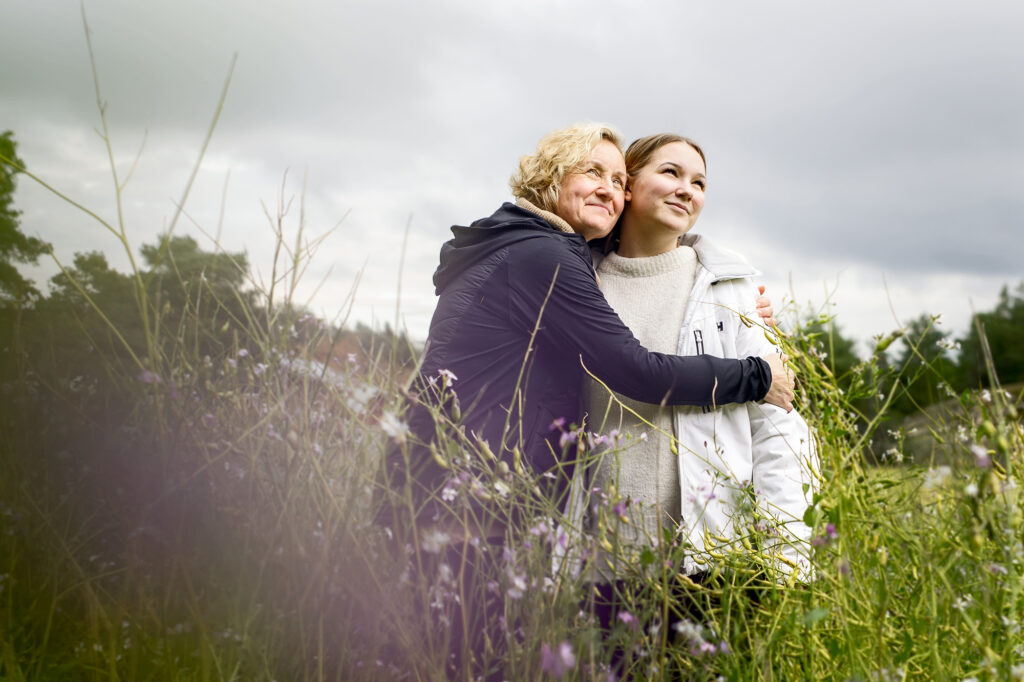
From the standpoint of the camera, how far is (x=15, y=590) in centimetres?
175

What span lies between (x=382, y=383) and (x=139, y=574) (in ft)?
2.41

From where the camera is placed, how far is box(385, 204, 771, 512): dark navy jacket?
2525mm

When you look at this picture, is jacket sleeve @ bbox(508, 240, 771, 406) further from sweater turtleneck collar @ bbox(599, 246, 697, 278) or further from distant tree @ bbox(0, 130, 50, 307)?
distant tree @ bbox(0, 130, 50, 307)

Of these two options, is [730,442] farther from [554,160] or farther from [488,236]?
[554,160]

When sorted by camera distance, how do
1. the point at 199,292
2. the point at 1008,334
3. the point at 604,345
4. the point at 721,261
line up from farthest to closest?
the point at 1008,334 < the point at 721,261 < the point at 604,345 < the point at 199,292

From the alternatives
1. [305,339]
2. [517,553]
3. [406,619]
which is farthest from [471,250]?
[406,619]

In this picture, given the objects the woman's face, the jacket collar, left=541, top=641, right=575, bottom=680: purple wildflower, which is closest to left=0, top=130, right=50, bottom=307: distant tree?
left=541, top=641, right=575, bottom=680: purple wildflower

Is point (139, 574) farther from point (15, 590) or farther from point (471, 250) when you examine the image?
point (471, 250)

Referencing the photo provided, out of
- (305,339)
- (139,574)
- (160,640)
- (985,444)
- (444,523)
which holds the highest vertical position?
(305,339)

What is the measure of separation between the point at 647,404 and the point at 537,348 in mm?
487

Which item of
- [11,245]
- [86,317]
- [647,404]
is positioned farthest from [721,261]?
[11,245]

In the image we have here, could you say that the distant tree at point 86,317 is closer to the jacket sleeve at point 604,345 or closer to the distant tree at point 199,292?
the distant tree at point 199,292

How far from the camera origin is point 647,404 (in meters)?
2.79

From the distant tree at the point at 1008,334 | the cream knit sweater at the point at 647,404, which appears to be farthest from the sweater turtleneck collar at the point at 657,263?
the distant tree at the point at 1008,334
